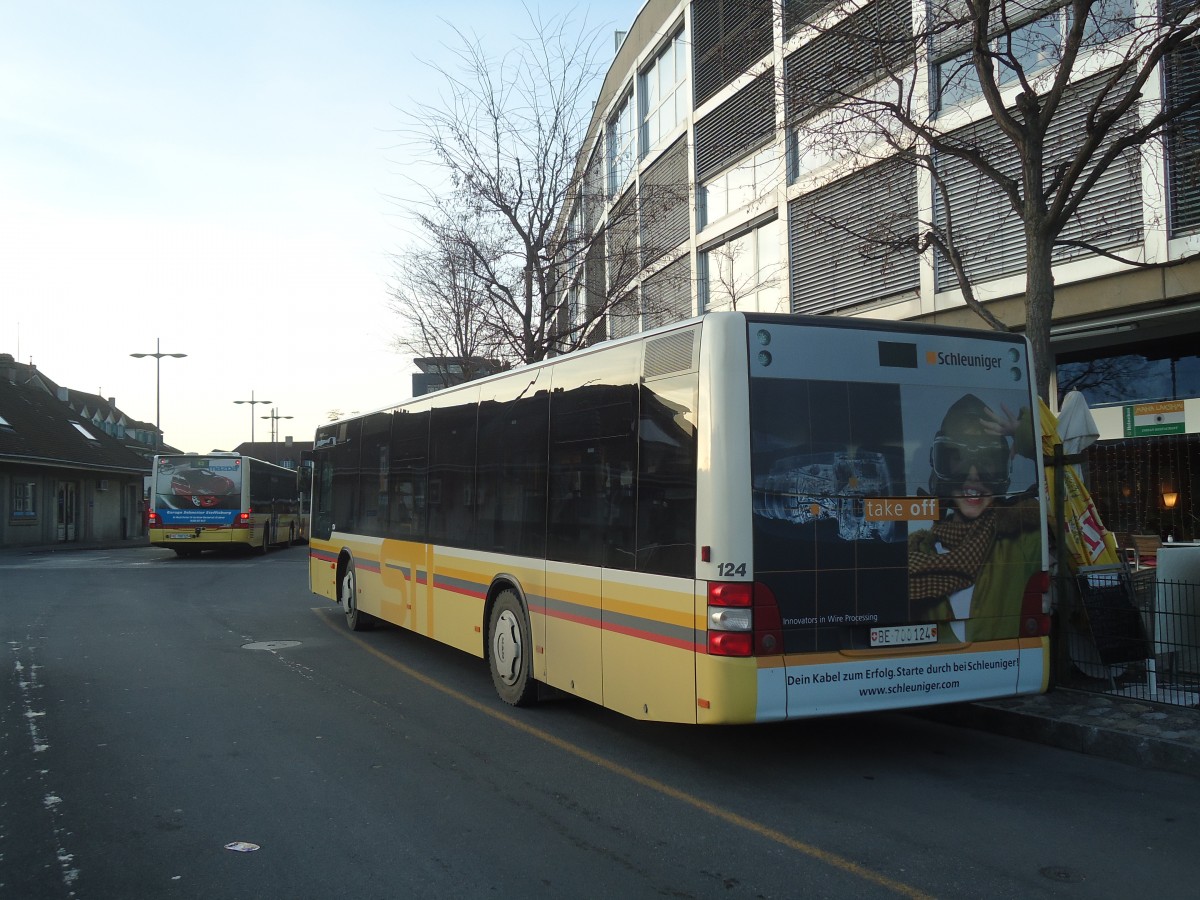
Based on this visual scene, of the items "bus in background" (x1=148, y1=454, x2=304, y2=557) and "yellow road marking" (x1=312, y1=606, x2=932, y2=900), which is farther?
"bus in background" (x1=148, y1=454, x2=304, y2=557)

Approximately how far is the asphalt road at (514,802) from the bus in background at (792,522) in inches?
21.1

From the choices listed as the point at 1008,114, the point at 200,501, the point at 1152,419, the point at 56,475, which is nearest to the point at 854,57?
the point at 1008,114

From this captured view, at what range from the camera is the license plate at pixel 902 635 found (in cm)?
629

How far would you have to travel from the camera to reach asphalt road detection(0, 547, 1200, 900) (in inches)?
180

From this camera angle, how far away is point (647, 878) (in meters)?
4.55

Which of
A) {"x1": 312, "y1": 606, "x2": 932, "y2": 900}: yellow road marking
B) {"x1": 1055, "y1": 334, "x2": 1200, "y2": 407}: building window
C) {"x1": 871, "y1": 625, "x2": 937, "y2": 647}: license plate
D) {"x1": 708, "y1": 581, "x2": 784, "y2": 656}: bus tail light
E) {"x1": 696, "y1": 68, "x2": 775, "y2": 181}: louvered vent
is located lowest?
{"x1": 312, "y1": 606, "x2": 932, "y2": 900}: yellow road marking

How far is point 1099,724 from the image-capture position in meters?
7.05

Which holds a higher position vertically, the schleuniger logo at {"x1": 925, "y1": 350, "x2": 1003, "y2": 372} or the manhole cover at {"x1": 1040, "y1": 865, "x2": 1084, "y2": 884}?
the schleuniger logo at {"x1": 925, "y1": 350, "x2": 1003, "y2": 372}

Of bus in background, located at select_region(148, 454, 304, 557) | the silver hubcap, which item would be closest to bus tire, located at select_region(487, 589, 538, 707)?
the silver hubcap

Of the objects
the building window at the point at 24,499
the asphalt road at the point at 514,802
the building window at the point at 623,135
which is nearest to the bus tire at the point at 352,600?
the asphalt road at the point at 514,802

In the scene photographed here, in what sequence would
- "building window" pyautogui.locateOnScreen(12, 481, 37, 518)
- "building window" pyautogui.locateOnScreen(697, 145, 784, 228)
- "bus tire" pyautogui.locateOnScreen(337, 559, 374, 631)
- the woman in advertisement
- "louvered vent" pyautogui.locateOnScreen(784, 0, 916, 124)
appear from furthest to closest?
"building window" pyautogui.locateOnScreen(12, 481, 37, 518) → "building window" pyautogui.locateOnScreen(697, 145, 784, 228) → "bus tire" pyautogui.locateOnScreen(337, 559, 374, 631) → "louvered vent" pyautogui.locateOnScreen(784, 0, 916, 124) → the woman in advertisement

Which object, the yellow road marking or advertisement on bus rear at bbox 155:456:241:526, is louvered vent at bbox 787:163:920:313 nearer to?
the yellow road marking

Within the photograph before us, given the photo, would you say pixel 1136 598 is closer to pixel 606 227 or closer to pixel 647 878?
pixel 647 878

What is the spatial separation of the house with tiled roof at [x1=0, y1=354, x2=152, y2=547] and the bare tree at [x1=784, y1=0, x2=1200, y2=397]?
3419 cm
